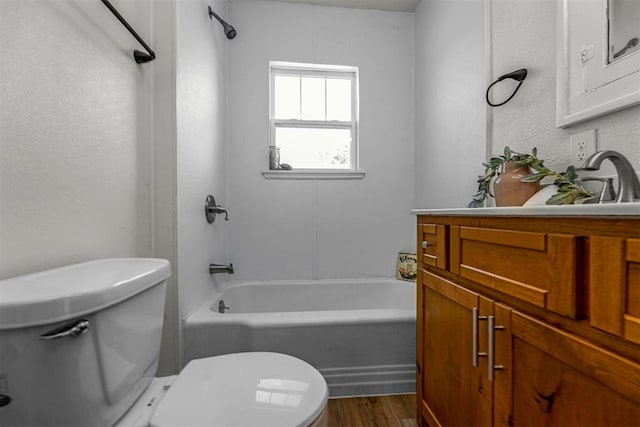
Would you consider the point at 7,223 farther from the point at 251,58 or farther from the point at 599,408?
the point at 251,58

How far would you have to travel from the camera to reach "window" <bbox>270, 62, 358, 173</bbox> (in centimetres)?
236

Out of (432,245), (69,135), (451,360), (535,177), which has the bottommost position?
(451,360)

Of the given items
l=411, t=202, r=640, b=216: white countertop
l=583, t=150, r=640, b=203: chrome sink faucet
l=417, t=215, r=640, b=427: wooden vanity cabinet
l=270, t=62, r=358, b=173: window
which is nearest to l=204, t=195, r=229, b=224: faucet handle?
l=270, t=62, r=358, b=173: window

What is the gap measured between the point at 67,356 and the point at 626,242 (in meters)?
0.98

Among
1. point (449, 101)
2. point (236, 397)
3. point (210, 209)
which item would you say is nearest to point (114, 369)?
point (236, 397)

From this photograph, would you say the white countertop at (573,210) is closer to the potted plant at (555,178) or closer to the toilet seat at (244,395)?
the potted plant at (555,178)

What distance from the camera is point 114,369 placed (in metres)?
0.64

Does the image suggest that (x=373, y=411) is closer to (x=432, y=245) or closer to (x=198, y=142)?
(x=432, y=245)

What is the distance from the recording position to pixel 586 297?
55 cm

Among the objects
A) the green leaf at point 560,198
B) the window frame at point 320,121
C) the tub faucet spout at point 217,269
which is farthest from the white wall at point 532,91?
the tub faucet spout at point 217,269

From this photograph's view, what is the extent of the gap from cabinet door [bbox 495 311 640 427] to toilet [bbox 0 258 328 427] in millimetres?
474

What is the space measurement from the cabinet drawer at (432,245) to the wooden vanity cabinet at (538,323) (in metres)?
0.02

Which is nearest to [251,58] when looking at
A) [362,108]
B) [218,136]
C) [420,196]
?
[218,136]

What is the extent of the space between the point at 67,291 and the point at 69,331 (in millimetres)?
70
